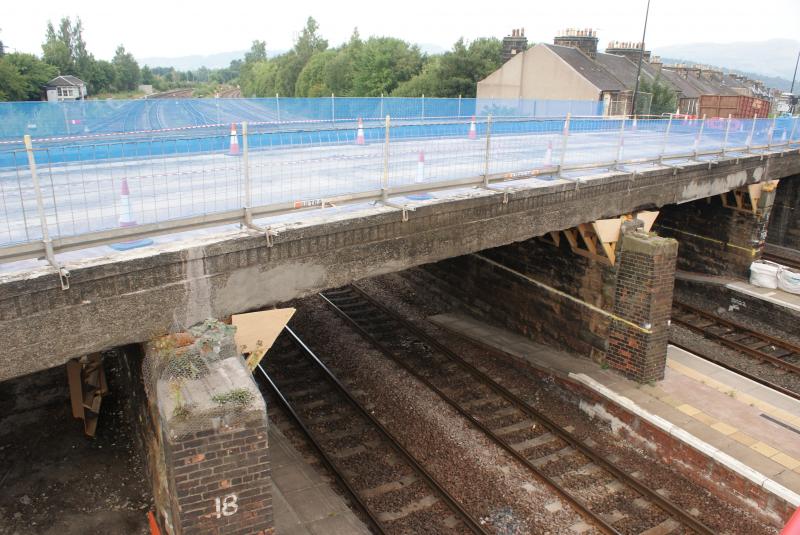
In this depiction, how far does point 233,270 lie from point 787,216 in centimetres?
2260

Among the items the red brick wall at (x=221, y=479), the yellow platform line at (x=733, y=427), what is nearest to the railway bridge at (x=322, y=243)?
the red brick wall at (x=221, y=479)

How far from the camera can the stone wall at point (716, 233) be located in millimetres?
18031

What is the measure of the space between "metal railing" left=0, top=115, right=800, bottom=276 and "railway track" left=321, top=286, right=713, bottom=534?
4.11 m

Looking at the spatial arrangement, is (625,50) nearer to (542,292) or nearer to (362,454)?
(542,292)

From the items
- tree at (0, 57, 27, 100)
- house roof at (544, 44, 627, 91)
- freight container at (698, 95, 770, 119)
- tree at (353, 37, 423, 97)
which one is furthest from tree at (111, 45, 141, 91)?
freight container at (698, 95, 770, 119)

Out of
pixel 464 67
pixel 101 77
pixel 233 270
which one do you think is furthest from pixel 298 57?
pixel 233 270

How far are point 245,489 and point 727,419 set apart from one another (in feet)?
28.4

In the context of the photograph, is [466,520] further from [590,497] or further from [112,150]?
[112,150]

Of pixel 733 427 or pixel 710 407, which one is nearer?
pixel 733 427

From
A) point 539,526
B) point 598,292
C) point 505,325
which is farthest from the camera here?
point 505,325

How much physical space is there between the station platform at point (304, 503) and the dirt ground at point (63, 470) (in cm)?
164

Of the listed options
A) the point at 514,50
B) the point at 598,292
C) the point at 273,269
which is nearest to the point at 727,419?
the point at 598,292

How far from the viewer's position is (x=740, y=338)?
1531 centimetres

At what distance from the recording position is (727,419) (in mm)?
10250
